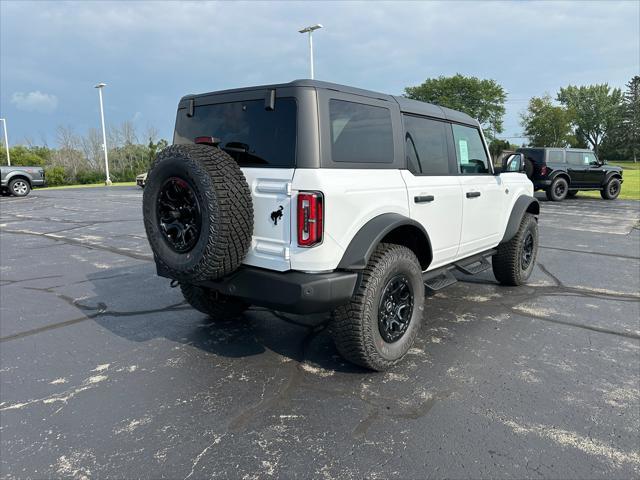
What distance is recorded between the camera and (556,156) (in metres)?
16.5

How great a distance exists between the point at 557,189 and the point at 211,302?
1650 centimetres

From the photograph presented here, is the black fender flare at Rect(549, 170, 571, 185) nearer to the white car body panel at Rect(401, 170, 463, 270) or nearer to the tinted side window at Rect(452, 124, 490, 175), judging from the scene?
the tinted side window at Rect(452, 124, 490, 175)

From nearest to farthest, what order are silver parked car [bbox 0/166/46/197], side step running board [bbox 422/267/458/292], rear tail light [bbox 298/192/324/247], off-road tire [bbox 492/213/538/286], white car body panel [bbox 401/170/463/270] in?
rear tail light [bbox 298/192/324/247] → white car body panel [bbox 401/170/463/270] → side step running board [bbox 422/267/458/292] → off-road tire [bbox 492/213/538/286] → silver parked car [bbox 0/166/46/197]

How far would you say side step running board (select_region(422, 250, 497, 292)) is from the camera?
3.87 meters

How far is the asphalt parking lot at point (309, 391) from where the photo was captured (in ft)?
7.52

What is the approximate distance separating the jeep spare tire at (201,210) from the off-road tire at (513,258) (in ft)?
11.7

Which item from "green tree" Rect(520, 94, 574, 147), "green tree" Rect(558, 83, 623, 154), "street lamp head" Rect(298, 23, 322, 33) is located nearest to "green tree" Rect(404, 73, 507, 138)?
"green tree" Rect(520, 94, 574, 147)

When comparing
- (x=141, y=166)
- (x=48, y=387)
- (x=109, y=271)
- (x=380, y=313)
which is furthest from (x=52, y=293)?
(x=141, y=166)

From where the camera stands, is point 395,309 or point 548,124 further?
point 548,124

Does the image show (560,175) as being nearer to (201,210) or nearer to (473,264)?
(473,264)

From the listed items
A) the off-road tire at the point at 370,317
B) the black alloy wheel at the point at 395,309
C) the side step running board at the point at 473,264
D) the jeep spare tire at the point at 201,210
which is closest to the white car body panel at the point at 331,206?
the jeep spare tire at the point at 201,210

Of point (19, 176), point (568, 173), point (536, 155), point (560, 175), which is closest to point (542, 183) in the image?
point (560, 175)

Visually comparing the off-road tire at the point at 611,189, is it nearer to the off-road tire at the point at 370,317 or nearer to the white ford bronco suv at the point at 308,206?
the white ford bronco suv at the point at 308,206

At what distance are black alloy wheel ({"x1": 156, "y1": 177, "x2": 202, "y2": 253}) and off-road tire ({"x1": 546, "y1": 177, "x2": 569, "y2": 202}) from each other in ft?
54.6
